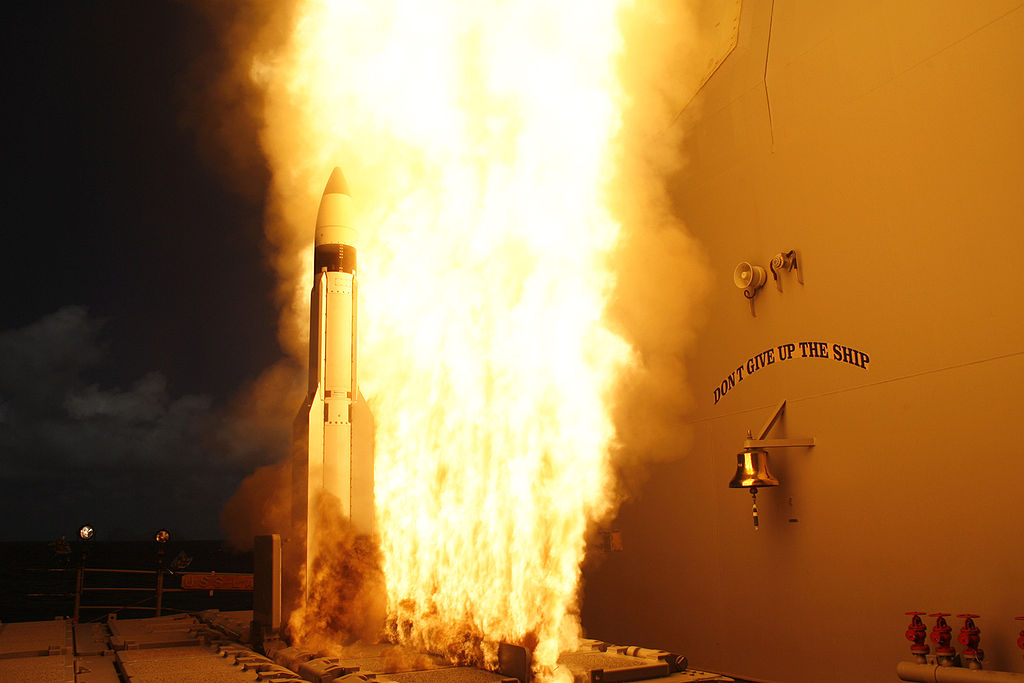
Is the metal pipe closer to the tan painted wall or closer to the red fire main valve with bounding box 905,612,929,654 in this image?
the red fire main valve with bounding box 905,612,929,654

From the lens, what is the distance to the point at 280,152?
46.5 ft

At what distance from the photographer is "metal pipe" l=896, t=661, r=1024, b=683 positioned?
6.17m

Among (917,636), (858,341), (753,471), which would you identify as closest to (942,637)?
(917,636)

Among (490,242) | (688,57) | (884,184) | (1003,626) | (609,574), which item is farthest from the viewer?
(609,574)

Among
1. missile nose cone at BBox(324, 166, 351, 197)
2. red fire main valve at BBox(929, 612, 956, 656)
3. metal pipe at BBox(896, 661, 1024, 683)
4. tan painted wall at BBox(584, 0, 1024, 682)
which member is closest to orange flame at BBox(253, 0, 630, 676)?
missile nose cone at BBox(324, 166, 351, 197)

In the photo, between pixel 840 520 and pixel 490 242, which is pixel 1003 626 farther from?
pixel 490 242

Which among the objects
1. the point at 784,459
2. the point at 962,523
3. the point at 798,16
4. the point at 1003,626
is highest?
the point at 798,16

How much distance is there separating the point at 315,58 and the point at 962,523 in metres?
11.2

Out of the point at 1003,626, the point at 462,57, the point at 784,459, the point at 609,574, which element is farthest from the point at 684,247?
the point at 1003,626

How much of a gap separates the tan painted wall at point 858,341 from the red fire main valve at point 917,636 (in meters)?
0.49

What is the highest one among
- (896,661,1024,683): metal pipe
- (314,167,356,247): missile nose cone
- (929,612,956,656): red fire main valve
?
(314,167,356,247): missile nose cone

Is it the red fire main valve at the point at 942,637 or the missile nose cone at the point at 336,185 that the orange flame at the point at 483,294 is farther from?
the red fire main valve at the point at 942,637

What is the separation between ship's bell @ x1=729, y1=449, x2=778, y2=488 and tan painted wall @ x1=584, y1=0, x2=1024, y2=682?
457mm

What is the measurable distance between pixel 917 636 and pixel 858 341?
2906mm
